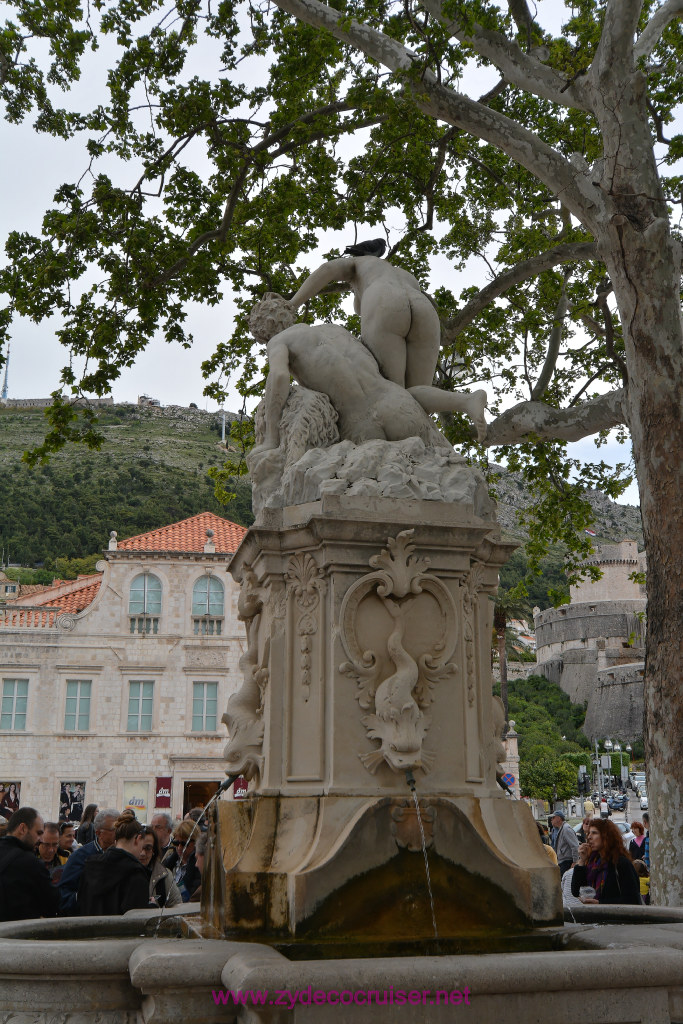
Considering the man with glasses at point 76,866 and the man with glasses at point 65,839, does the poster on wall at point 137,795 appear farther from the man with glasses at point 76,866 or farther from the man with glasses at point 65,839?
the man with glasses at point 76,866

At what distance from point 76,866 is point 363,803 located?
2.98 meters

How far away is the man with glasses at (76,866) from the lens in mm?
5965

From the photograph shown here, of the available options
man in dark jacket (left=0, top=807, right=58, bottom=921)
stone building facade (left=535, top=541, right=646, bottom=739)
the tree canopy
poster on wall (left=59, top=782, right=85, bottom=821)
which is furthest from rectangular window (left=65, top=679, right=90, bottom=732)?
stone building facade (left=535, top=541, right=646, bottom=739)

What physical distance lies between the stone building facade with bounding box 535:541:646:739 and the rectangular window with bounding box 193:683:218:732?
4460cm

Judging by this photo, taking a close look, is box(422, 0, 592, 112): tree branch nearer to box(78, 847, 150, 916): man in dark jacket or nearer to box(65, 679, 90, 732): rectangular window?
box(78, 847, 150, 916): man in dark jacket

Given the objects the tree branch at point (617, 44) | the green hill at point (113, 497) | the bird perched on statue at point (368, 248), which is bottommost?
the bird perched on statue at point (368, 248)

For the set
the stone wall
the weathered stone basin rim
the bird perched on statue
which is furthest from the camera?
the stone wall

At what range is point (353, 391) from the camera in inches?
215

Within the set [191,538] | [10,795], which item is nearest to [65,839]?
[10,795]

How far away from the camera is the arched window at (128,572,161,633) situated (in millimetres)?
29484

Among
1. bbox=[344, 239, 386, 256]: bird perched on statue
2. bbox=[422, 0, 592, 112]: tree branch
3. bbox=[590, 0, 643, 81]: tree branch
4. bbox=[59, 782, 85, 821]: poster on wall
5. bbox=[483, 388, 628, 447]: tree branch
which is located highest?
bbox=[422, 0, 592, 112]: tree branch

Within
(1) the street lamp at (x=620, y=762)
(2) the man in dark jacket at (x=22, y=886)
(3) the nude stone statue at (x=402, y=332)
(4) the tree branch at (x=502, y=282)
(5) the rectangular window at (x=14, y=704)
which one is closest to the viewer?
(2) the man in dark jacket at (x=22, y=886)

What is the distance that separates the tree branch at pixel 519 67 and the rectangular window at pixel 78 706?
22.9m

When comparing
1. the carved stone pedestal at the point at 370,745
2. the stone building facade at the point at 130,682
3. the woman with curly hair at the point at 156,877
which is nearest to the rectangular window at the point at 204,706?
the stone building facade at the point at 130,682
